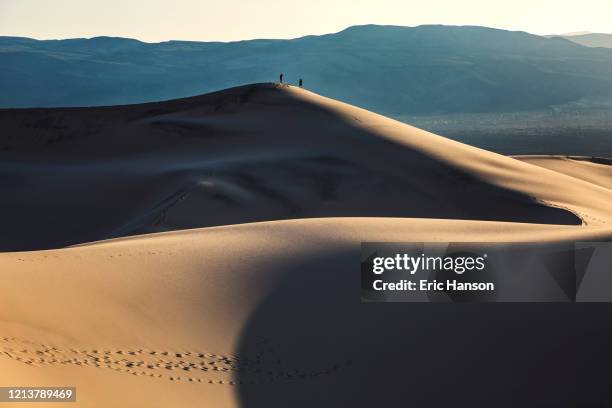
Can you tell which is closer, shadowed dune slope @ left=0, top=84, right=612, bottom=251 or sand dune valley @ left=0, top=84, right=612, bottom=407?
sand dune valley @ left=0, top=84, right=612, bottom=407

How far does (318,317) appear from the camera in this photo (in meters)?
7.30

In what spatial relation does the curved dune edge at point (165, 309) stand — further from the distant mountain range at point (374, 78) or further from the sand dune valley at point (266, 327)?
the distant mountain range at point (374, 78)

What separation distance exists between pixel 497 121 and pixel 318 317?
4184 inches

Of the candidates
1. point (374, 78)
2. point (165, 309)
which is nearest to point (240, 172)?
point (165, 309)

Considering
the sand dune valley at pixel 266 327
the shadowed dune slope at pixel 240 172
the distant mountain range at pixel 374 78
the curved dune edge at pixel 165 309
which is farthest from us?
the distant mountain range at pixel 374 78

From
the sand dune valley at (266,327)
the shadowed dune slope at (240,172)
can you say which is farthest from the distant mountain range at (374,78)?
the sand dune valley at (266,327)

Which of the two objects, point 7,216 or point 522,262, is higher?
point 522,262

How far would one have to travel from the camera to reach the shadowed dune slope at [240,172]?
18328mm

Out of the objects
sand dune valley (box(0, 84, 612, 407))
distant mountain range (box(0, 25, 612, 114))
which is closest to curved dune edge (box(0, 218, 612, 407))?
sand dune valley (box(0, 84, 612, 407))

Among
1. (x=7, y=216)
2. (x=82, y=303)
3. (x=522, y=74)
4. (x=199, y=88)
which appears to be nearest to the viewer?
(x=82, y=303)

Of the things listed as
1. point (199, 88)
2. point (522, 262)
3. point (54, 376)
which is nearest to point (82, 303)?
point (54, 376)

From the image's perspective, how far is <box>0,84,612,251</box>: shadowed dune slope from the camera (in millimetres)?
18328

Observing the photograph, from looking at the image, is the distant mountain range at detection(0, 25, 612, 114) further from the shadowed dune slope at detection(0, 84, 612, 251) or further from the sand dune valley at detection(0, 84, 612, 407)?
the sand dune valley at detection(0, 84, 612, 407)

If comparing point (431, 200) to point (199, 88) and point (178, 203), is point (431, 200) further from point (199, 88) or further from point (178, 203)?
point (199, 88)
